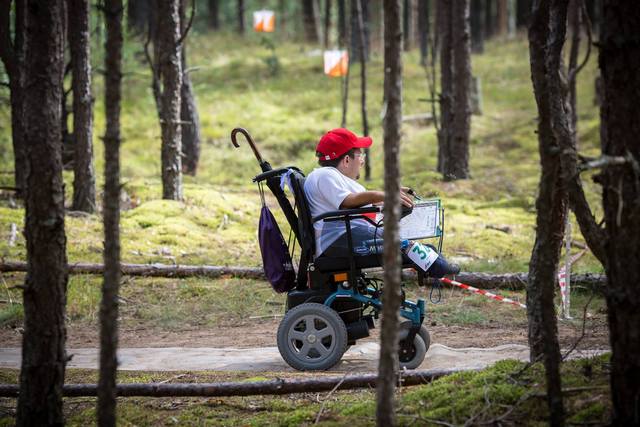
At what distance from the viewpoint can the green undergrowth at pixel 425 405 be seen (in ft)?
13.0

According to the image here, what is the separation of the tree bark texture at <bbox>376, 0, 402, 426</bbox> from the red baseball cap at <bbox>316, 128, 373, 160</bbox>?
2.48 meters

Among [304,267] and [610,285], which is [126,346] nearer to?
[304,267]

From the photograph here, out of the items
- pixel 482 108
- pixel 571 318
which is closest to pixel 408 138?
pixel 482 108

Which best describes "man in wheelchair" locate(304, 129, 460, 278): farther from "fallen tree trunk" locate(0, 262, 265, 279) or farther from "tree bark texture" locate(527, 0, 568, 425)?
"fallen tree trunk" locate(0, 262, 265, 279)

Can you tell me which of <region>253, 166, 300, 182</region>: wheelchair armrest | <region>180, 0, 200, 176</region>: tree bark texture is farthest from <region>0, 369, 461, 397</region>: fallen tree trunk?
<region>180, 0, 200, 176</region>: tree bark texture

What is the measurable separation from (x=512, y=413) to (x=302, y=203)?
2.50 m

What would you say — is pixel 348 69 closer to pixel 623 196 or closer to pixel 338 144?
pixel 338 144

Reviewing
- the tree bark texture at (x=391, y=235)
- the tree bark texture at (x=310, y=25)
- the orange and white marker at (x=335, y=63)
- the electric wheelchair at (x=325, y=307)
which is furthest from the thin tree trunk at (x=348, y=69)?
the tree bark texture at (x=391, y=235)

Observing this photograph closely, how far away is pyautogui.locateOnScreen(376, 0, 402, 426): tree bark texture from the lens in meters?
3.57

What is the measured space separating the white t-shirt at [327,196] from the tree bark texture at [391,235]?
7.46ft

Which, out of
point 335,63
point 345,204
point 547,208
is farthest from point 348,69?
point 547,208

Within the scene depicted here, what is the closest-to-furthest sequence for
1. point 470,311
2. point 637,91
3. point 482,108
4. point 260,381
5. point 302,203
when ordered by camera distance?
point 637,91
point 260,381
point 302,203
point 470,311
point 482,108

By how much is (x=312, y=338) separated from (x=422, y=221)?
46.8 inches

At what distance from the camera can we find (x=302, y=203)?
5969mm
